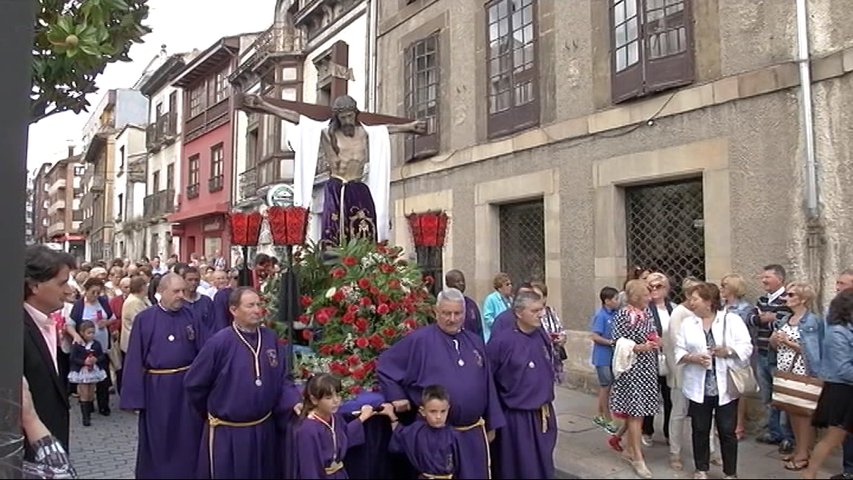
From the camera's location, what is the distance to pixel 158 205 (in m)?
32.0

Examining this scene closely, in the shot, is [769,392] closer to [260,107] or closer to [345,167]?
[345,167]

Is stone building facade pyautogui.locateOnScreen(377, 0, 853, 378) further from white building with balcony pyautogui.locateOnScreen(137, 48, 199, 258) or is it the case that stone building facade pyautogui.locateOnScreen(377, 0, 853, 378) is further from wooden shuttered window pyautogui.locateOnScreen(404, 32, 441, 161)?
white building with balcony pyautogui.locateOnScreen(137, 48, 199, 258)

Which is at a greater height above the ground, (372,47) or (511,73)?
(372,47)

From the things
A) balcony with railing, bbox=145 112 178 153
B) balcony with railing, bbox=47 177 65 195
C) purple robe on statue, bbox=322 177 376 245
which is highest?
balcony with railing, bbox=47 177 65 195

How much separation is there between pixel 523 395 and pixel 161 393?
9.17 feet

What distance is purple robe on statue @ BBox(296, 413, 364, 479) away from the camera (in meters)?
3.94

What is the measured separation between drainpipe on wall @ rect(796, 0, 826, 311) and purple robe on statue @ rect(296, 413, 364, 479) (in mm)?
5320

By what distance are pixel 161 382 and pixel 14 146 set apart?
263 cm

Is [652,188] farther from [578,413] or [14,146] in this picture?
[14,146]

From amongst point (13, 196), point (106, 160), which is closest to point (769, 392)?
point (13, 196)

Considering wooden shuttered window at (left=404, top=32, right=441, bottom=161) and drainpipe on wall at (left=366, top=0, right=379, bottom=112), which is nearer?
wooden shuttered window at (left=404, top=32, right=441, bottom=161)

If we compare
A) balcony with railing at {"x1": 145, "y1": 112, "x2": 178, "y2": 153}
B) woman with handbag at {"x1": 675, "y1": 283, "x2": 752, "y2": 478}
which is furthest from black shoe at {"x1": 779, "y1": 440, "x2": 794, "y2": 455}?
balcony with railing at {"x1": 145, "y1": 112, "x2": 178, "y2": 153}

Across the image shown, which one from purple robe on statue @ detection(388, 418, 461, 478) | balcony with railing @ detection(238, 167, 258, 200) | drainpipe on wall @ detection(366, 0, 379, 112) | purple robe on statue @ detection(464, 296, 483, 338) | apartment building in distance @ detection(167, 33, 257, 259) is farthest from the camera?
apartment building in distance @ detection(167, 33, 257, 259)

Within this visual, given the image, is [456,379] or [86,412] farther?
[86,412]
